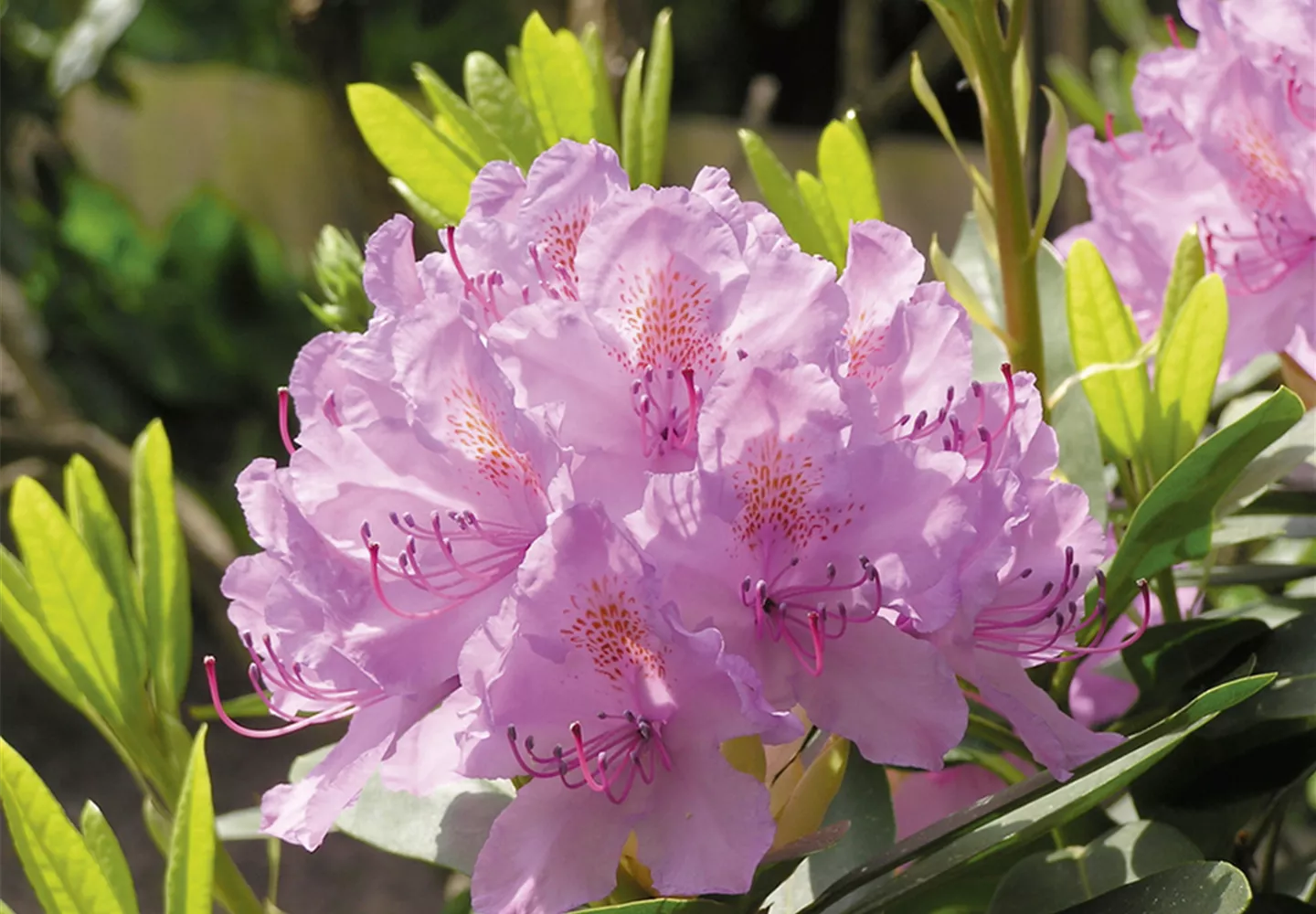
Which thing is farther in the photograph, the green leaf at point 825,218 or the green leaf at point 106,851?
the green leaf at point 825,218

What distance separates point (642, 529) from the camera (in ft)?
1.29

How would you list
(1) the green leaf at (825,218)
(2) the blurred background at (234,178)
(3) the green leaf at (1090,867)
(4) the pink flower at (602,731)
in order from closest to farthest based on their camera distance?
(4) the pink flower at (602,731), (3) the green leaf at (1090,867), (1) the green leaf at (825,218), (2) the blurred background at (234,178)

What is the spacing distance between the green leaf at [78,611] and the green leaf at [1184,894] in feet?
1.17

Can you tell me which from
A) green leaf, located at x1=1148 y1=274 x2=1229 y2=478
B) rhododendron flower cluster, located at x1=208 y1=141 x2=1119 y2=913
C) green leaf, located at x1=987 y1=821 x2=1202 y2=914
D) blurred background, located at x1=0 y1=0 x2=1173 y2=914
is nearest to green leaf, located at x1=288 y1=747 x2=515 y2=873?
rhododendron flower cluster, located at x1=208 y1=141 x2=1119 y2=913

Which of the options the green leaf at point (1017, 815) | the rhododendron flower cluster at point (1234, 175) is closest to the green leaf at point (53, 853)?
the green leaf at point (1017, 815)

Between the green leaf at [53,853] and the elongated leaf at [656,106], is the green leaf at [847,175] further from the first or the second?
the green leaf at [53,853]

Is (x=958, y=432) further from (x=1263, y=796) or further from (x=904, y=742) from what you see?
(x=1263, y=796)

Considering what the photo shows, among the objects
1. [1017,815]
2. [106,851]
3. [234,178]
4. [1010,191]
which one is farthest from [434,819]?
[234,178]

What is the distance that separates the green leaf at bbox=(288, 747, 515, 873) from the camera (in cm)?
51

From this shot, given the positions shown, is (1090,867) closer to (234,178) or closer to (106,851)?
(106,851)

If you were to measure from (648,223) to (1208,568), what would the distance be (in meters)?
0.31

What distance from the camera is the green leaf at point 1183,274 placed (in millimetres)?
560

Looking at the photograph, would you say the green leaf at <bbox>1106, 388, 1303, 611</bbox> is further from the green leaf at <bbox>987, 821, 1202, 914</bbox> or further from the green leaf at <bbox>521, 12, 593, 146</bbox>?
the green leaf at <bbox>521, 12, 593, 146</bbox>

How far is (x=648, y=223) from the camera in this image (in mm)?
434
